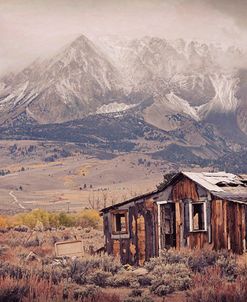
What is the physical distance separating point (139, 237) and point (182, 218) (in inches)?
73.4

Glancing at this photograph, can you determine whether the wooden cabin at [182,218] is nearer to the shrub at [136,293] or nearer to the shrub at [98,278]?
the shrub at [98,278]

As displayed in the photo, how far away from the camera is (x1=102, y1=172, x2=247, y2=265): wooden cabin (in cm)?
1872

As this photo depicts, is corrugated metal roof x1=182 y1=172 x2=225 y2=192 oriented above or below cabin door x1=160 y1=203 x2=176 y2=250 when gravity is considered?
above

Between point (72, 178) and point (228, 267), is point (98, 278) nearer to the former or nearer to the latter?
point (228, 267)

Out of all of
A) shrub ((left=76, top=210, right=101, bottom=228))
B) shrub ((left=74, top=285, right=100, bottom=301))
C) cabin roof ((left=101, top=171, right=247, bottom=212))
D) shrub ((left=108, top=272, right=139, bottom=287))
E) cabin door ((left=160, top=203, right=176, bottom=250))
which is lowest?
shrub ((left=76, top=210, right=101, bottom=228))

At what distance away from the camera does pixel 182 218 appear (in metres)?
20.0

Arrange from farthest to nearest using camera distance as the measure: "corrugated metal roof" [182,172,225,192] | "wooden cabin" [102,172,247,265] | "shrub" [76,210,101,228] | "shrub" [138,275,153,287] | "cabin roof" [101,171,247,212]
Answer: "shrub" [76,210,101,228], "corrugated metal roof" [182,172,225,192], "cabin roof" [101,171,247,212], "wooden cabin" [102,172,247,265], "shrub" [138,275,153,287]

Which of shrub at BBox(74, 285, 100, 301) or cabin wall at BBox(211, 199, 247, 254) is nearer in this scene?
shrub at BBox(74, 285, 100, 301)

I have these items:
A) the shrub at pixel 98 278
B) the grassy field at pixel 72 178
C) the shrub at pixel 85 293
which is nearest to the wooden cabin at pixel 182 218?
the shrub at pixel 98 278

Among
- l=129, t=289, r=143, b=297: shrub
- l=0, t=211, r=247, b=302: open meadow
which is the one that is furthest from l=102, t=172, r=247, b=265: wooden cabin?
l=129, t=289, r=143, b=297: shrub

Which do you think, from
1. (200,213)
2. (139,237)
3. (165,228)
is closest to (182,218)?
(200,213)

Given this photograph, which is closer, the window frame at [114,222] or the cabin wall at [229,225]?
the cabin wall at [229,225]

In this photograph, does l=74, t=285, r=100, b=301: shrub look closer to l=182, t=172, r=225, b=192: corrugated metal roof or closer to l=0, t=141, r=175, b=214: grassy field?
l=182, t=172, r=225, b=192: corrugated metal roof

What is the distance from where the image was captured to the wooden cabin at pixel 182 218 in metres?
18.7
